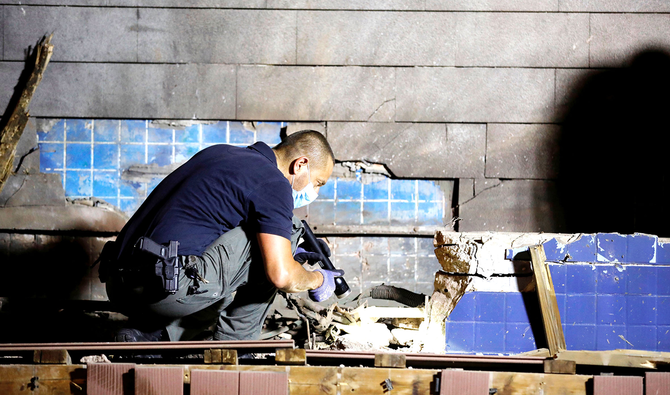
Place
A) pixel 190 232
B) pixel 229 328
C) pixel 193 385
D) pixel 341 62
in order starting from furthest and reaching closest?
pixel 341 62 < pixel 229 328 < pixel 190 232 < pixel 193 385

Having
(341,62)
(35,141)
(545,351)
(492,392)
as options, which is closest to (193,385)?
(492,392)

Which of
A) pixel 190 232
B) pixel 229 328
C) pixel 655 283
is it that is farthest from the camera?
pixel 655 283

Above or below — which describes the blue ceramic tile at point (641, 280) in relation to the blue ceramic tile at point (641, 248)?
below

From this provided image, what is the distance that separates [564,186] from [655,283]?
1.43 meters

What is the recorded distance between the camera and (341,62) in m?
4.26

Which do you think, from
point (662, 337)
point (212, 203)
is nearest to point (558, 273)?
point (662, 337)

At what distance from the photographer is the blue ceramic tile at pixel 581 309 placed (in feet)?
10.0

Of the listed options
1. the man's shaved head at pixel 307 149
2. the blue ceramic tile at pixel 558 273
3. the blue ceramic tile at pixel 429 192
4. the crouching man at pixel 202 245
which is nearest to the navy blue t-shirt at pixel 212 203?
the crouching man at pixel 202 245

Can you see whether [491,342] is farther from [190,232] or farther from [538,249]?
[190,232]

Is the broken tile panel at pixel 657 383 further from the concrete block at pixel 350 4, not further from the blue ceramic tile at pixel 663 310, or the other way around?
the concrete block at pixel 350 4

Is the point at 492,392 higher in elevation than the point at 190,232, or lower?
lower

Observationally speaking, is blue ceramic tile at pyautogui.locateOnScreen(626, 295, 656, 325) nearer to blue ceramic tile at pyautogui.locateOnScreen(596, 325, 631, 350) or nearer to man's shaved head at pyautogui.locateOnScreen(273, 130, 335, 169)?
blue ceramic tile at pyautogui.locateOnScreen(596, 325, 631, 350)

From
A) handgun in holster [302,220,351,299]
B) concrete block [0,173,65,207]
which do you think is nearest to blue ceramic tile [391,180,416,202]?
handgun in holster [302,220,351,299]

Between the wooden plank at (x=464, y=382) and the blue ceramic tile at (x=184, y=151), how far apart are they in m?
3.11
